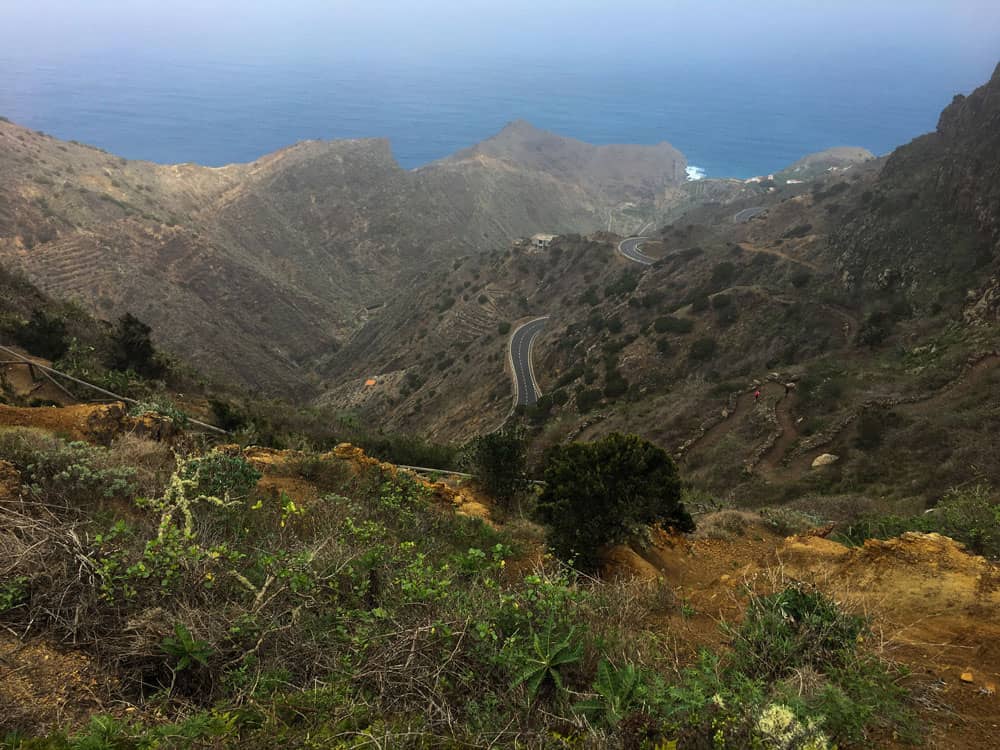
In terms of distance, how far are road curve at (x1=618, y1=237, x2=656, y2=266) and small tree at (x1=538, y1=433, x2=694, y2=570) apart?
56.7 m

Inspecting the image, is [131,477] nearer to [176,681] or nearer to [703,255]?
[176,681]

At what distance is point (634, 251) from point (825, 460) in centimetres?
5443

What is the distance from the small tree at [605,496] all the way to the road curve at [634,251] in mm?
56674

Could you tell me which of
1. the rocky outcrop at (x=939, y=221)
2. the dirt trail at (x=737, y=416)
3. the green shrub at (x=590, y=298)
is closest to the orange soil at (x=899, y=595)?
the dirt trail at (x=737, y=416)

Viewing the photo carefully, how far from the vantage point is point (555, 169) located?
18125 centimetres

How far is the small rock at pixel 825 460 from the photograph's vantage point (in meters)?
20.3

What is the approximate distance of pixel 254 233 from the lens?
86562 millimetres

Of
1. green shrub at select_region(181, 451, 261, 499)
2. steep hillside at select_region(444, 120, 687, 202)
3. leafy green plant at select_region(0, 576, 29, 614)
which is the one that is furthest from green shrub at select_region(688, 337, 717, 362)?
steep hillside at select_region(444, 120, 687, 202)

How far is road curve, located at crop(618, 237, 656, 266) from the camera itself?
66312mm

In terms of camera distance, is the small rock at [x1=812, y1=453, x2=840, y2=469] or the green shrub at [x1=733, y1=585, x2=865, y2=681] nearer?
the green shrub at [x1=733, y1=585, x2=865, y2=681]

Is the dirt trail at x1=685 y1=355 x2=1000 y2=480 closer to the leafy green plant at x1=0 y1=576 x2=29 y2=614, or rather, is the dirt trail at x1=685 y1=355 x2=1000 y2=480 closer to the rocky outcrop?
the rocky outcrop

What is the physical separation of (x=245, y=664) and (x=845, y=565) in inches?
359

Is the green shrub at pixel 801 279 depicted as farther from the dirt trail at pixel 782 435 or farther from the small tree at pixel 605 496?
the small tree at pixel 605 496

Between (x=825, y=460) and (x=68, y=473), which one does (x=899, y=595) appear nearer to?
(x=68, y=473)
